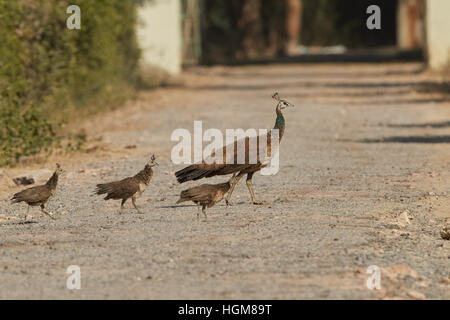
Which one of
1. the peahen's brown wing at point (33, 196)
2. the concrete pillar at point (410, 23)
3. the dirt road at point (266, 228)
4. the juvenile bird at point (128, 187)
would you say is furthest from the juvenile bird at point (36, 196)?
the concrete pillar at point (410, 23)

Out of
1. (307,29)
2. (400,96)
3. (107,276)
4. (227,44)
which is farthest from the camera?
(307,29)

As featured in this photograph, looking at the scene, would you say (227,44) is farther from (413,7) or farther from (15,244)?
(15,244)

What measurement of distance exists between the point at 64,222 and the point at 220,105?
14.3 meters

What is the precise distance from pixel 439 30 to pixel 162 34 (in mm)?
8489

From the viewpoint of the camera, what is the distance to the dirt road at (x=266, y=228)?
25.4 ft

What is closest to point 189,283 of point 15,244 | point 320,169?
point 15,244

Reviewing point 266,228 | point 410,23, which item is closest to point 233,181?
point 266,228

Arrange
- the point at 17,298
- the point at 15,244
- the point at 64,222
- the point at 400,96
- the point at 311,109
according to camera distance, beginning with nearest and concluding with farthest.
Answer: the point at 17,298, the point at 15,244, the point at 64,222, the point at 311,109, the point at 400,96

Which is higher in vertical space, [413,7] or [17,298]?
[413,7]

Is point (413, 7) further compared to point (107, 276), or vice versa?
point (413, 7)

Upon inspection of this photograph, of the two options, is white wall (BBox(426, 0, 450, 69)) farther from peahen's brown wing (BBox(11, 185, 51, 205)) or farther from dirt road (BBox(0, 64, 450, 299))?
peahen's brown wing (BBox(11, 185, 51, 205))

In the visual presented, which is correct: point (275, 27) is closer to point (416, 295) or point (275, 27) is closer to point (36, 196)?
point (36, 196)

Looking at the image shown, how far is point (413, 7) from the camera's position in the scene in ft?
180

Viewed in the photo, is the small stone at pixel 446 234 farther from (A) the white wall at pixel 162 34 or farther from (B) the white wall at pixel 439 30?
(B) the white wall at pixel 439 30
